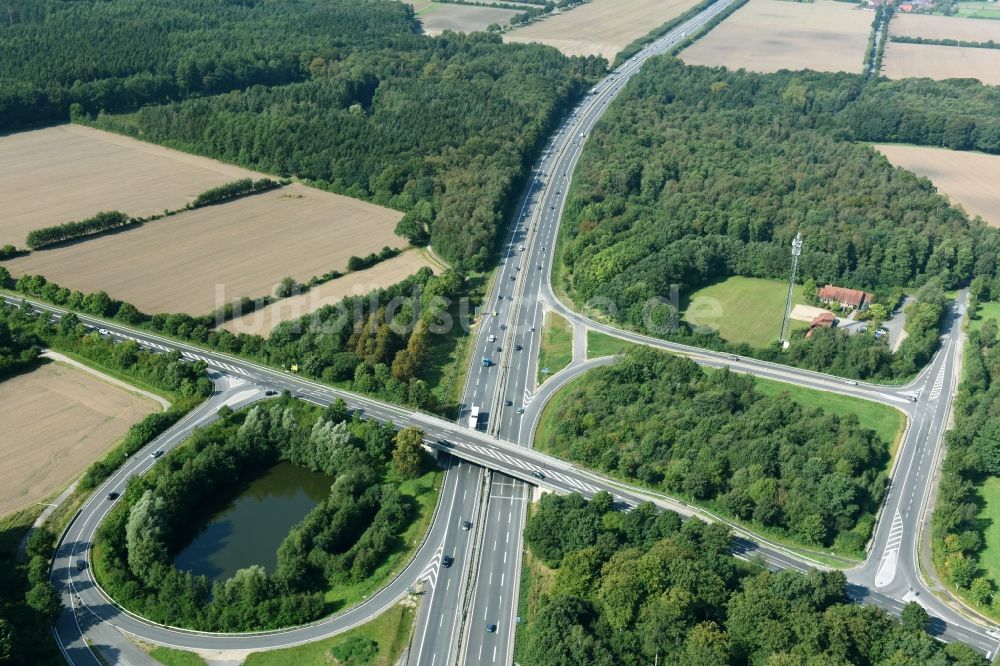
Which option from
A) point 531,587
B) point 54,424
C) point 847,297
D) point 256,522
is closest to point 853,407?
point 847,297

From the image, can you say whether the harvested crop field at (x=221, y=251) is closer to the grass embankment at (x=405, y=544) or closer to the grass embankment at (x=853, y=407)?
the grass embankment at (x=405, y=544)

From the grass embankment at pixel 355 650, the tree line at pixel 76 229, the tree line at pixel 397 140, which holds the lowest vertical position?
the grass embankment at pixel 355 650

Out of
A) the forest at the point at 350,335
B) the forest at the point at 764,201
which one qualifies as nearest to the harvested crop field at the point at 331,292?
the forest at the point at 350,335

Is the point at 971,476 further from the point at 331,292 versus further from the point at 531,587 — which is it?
the point at 331,292

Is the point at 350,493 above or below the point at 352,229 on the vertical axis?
below

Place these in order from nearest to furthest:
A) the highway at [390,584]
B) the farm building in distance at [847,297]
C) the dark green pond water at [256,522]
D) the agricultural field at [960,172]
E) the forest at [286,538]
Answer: the highway at [390,584] < the forest at [286,538] < the dark green pond water at [256,522] < the farm building in distance at [847,297] < the agricultural field at [960,172]

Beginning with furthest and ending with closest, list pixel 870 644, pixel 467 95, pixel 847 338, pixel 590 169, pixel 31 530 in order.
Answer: pixel 467 95, pixel 590 169, pixel 847 338, pixel 31 530, pixel 870 644

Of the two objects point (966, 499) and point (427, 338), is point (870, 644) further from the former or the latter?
point (427, 338)

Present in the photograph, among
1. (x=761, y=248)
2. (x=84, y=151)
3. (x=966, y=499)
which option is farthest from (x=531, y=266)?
(x=84, y=151)

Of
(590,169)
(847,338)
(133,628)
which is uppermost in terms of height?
(590,169)
